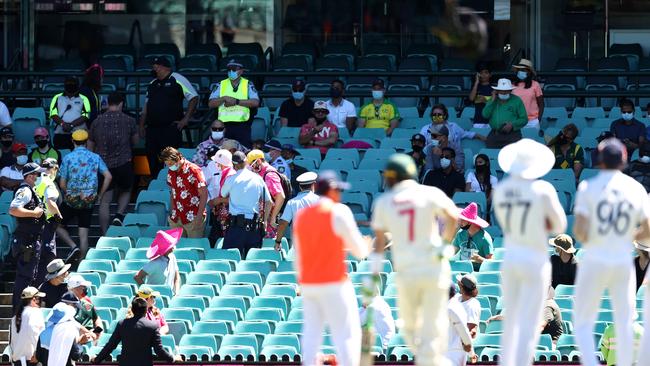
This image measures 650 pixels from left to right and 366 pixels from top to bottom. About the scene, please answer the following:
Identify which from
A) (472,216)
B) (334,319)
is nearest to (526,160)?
(334,319)

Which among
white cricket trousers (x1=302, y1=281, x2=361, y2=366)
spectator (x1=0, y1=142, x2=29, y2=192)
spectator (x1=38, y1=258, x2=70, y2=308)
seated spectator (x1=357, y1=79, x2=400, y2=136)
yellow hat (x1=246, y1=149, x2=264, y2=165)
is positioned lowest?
spectator (x1=38, y1=258, x2=70, y2=308)

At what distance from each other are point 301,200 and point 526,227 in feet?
20.5

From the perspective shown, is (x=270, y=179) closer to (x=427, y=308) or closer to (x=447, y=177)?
(x=447, y=177)

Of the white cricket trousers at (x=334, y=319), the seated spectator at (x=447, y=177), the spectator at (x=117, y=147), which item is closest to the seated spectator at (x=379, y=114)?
the seated spectator at (x=447, y=177)

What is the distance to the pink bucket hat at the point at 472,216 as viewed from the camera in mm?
17516

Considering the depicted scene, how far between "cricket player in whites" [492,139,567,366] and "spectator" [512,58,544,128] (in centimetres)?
976

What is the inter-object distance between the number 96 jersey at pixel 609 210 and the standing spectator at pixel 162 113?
10.3 m

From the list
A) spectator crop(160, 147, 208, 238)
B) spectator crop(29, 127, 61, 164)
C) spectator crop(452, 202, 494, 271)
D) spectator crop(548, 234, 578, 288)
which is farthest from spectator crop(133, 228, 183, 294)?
spectator crop(548, 234, 578, 288)

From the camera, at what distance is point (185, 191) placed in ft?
63.5

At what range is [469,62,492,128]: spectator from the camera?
73.3 ft

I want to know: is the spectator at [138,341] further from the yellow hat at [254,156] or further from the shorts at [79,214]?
the shorts at [79,214]

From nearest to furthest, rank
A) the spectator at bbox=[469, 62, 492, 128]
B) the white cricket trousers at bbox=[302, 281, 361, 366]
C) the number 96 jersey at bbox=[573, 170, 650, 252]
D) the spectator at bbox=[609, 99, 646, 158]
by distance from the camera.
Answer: the number 96 jersey at bbox=[573, 170, 650, 252] < the white cricket trousers at bbox=[302, 281, 361, 366] < the spectator at bbox=[609, 99, 646, 158] < the spectator at bbox=[469, 62, 492, 128]

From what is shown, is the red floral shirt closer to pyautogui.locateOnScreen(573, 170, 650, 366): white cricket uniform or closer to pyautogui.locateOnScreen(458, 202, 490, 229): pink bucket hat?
pyautogui.locateOnScreen(458, 202, 490, 229): pink bucket hat

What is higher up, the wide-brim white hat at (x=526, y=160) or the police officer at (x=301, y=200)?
the wide-brim white hat at (x=526, y=160)
